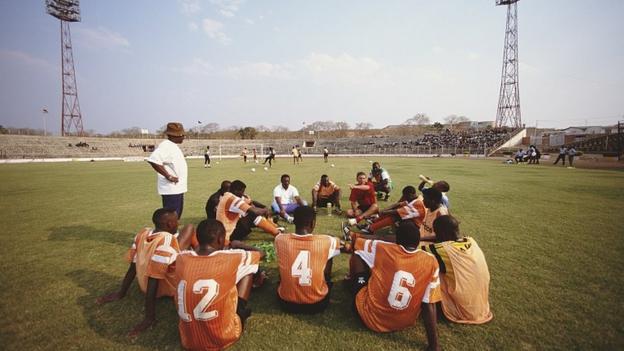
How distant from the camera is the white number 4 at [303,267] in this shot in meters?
3.08

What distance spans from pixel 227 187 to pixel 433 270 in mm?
4543

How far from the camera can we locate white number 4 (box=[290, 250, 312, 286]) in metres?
3.08

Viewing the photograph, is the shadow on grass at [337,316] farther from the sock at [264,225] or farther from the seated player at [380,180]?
the seated player at [380,180]

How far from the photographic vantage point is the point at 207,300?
8.29ft

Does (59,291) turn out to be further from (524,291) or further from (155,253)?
(524,291)

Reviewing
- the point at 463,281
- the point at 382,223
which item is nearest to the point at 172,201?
the point at 382,223

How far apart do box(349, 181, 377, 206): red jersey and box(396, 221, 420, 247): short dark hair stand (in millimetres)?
4277

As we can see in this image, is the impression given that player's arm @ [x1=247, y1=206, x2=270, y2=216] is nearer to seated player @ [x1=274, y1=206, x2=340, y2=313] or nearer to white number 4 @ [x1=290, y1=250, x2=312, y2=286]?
seated player @ [x1=274, y1=206, x2=340, y2=313]

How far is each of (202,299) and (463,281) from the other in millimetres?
2794

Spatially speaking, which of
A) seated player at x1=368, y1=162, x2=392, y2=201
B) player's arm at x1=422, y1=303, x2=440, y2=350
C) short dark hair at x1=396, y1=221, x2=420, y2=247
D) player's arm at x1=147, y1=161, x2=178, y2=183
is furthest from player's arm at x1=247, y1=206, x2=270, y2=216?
seated player at x1=368, y1=162, x2=392, y2=201

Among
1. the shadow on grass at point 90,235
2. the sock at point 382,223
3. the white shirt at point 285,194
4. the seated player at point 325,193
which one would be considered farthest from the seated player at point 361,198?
the shadow on grass at point 90,235

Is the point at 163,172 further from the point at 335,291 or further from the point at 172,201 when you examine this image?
the point at 335,291

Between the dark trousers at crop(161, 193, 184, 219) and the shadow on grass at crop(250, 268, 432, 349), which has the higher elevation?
the dark trousers at crop(161, 193, 184, 219)

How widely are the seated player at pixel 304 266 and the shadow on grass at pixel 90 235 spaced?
4515 millimetres
